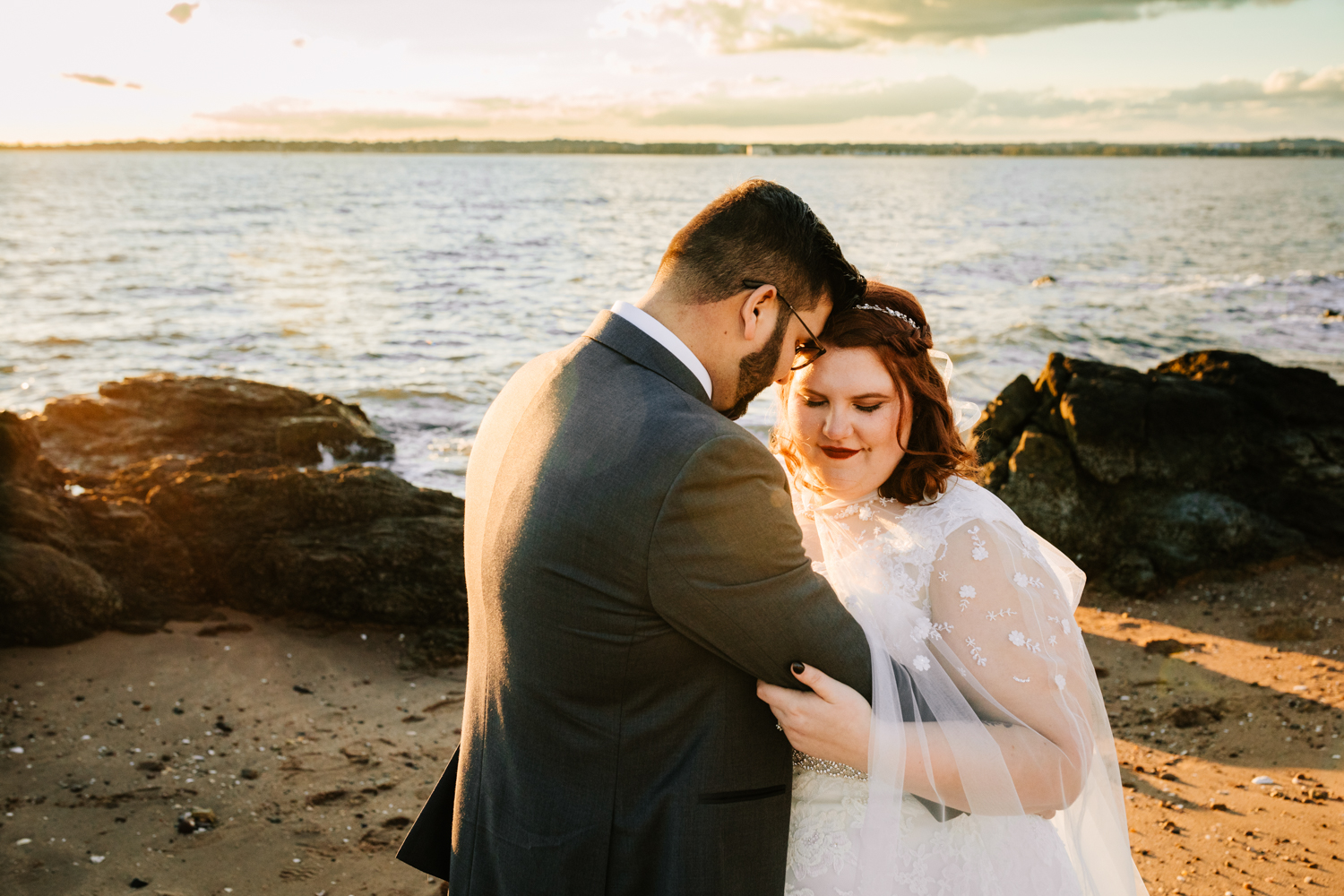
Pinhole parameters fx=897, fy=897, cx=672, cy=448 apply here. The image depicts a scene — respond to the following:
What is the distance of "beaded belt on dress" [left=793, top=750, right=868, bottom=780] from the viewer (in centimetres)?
241

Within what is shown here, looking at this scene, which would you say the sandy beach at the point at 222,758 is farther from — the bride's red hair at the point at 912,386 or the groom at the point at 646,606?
the bride's red hair at the point at 912,386

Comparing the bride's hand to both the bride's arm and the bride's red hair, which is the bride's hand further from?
the bride's red hair

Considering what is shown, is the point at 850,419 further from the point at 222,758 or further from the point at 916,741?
the point at 222,758

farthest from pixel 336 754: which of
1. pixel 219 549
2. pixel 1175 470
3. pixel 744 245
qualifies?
pixel 1175 470

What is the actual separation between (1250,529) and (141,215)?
5688 cm

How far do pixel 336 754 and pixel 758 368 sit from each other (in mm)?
3626

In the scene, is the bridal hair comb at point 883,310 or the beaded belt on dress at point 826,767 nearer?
the beaded belt on dress at point 826,767

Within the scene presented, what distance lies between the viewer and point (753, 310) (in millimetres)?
2250

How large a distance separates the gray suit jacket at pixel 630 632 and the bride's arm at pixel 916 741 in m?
0.06

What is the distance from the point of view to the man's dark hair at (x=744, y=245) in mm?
2213

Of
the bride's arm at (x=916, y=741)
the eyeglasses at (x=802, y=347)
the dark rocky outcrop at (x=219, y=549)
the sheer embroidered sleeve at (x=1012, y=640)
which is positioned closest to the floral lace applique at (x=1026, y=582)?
the sheer embroidered sleeve at (x=1012, y=640)

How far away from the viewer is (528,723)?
2.02 metres

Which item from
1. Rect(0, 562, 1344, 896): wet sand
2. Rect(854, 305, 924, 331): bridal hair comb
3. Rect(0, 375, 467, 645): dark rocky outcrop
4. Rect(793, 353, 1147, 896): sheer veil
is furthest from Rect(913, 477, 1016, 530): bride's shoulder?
Rect(0, 375, 467, 645): dark rocky outcrop

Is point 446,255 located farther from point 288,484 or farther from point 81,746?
point 81,746
